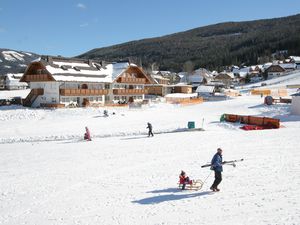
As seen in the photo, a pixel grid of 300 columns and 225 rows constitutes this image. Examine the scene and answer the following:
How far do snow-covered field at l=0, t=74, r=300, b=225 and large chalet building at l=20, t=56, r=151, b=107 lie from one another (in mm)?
14964

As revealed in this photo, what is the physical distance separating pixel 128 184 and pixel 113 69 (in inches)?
1817

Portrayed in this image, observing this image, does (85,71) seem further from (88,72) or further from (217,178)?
(217,178)

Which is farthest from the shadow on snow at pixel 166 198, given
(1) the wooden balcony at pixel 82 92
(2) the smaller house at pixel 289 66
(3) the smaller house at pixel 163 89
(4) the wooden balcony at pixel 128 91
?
(2) the smaller house at pixel 289 66

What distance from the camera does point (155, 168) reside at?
1902 cm

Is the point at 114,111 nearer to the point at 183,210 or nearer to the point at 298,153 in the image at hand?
the point at 298,153

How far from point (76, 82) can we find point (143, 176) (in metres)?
36.5

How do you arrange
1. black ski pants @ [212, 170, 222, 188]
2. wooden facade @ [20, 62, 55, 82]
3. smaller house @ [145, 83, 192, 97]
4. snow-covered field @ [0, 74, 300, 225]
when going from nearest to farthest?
1. snow-covered field @ [0, 74, 300, 225]
2. black ski pants @ [212, 170, 222, 188]
3. wooden facade @ [20, 62, 55, 82]
4. smaller house @ [145, 83, 192, 97]

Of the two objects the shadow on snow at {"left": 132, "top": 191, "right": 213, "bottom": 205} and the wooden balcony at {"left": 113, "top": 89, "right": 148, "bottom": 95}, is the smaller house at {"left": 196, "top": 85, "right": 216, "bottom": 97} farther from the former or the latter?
the shadow on snow at {"left": 132, "top": 191, "right": 213, "bottom": 205}

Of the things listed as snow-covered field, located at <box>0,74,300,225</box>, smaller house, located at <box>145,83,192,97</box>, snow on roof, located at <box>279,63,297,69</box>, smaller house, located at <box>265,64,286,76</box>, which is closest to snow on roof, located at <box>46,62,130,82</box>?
snow-covered field, located at <box>0,74,300,225</box>

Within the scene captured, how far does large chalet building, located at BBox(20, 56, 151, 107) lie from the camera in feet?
165

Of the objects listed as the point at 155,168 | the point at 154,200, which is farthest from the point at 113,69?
the point at 154,200

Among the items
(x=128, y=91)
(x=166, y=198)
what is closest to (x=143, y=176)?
(x=166, y=198)

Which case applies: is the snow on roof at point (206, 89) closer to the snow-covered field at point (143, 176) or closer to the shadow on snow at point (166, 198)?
Answer: the snow-covered field at point (143, 176)

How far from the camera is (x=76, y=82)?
170ft
